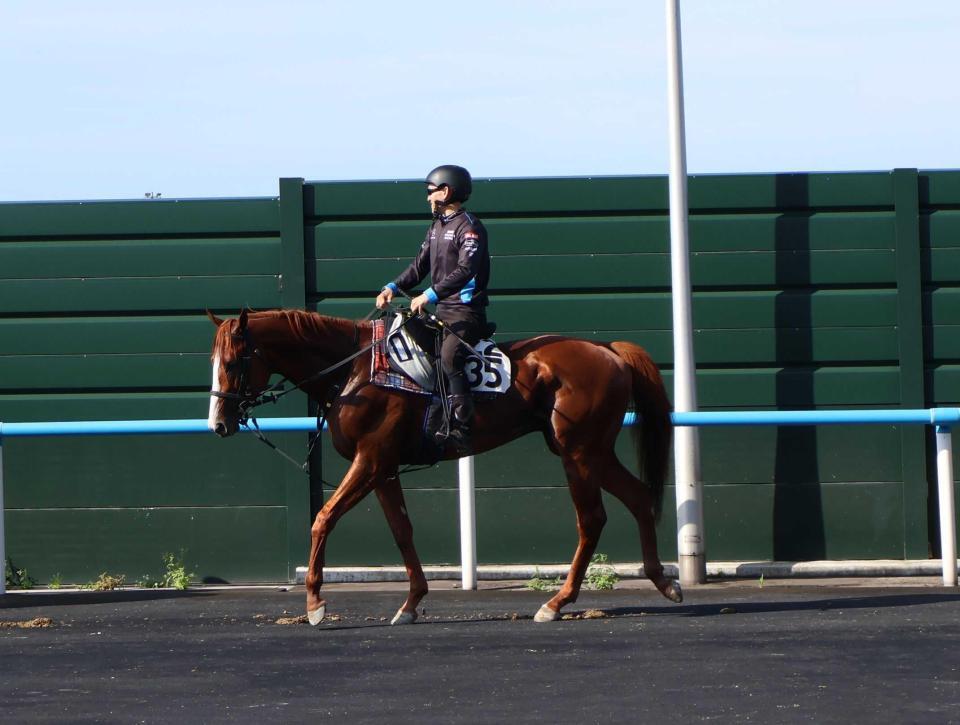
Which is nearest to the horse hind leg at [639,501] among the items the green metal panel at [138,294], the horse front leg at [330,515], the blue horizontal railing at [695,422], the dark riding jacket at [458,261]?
the blue horizontal railing at [695,422]

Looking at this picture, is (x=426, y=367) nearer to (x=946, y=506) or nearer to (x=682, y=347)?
(x=682, y=347)

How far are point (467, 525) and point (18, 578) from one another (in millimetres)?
3656

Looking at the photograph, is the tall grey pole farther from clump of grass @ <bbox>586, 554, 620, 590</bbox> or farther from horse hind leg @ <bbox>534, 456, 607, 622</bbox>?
horse hind leg @ <bbox>534, 456, 607, 622</bbox>

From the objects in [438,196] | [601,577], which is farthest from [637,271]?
[438,196]

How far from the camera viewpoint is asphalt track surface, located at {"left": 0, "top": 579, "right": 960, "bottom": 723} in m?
6.63

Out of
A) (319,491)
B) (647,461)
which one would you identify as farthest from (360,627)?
(319,491)

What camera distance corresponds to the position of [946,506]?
34.4 ft

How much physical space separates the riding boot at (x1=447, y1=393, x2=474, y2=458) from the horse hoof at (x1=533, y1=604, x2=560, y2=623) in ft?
3.59

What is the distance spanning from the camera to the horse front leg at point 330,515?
9.19 meters

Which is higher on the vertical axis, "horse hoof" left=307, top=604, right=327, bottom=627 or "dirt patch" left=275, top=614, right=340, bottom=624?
"horse hoof" left=307, top=604, right=327, bottom=627

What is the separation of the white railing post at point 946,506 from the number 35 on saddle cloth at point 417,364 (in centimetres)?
311

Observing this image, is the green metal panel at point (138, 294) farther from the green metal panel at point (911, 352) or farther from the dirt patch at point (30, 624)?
the green metal panel at point (911, 352)

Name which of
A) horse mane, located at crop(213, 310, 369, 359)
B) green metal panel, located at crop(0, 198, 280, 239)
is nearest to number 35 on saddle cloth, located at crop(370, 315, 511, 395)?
horse mane, located at crop(213, 310, 369, 359)

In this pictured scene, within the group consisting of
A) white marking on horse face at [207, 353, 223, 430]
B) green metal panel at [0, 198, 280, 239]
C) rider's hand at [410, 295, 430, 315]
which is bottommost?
white marking on horse face at [207, 353, 223, 430]
